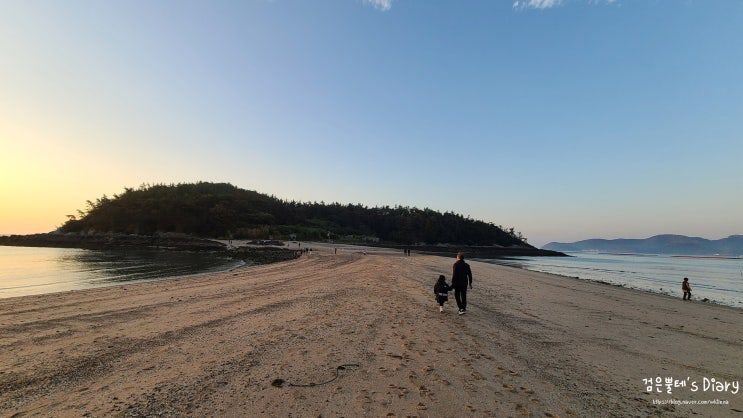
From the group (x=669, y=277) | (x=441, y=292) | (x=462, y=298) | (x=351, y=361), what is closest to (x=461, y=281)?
(x=462, y=298)

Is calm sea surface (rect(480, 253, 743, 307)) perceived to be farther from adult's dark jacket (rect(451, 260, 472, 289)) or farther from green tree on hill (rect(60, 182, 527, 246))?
green tree on hill (rect(60, 182, 527, 246))

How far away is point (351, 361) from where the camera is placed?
6461 millimetres

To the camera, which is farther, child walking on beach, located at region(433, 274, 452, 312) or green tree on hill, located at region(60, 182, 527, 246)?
green tree on hill, located at region(60, 182, 527, 246)

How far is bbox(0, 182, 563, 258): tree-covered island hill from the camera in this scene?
91125 mm

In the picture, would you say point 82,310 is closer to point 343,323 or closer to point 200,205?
point 343,323

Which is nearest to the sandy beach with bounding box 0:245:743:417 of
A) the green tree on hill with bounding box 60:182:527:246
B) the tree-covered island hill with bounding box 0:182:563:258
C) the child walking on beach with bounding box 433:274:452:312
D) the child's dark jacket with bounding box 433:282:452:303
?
the child walking on beach with bounding box 433:274:452:312

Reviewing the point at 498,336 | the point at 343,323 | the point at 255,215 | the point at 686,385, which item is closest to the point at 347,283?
the point at 343,323

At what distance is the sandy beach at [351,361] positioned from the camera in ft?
15.8

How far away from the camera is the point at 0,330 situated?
27.5 feet

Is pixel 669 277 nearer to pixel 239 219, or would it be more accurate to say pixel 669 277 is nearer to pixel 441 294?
pixel 441 294

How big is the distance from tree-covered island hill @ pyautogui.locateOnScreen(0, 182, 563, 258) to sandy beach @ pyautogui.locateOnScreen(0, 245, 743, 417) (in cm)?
5914

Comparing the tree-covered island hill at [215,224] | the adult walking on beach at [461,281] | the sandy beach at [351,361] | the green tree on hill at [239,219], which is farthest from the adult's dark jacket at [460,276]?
the green tree on hill at [239,219]

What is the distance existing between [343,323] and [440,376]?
4039mm

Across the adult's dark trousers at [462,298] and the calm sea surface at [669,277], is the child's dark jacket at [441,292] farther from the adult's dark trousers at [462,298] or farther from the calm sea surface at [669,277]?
the calm sea surface at [669,277]
